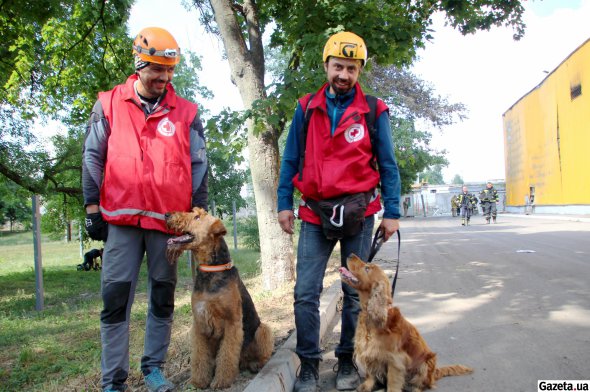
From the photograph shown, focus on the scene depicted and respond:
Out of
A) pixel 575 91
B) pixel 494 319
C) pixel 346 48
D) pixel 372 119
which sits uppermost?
pixel 575 91

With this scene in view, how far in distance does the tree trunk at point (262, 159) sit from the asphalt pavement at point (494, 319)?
1.11 meters

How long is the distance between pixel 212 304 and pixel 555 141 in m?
31.3

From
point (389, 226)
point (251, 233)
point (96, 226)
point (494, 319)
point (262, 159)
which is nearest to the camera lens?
point (96, 226)

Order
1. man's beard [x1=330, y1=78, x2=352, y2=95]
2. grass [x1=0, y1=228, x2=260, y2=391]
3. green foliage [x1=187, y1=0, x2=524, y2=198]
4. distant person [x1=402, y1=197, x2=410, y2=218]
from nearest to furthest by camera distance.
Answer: man's beard [x1=330, y1=78, x2=352, y2=95] → grass [x1=0, y1=228, x2=260, y2=391] → green foliage [x1=187, y1=0, x2=524, y2=198] → distant person [x1=402, y1=197, x2=410, y2=218]

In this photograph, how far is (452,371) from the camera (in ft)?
12.4

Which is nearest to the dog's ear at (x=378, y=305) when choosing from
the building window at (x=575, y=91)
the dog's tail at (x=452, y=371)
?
the dog's tail at (x=452, y=371)

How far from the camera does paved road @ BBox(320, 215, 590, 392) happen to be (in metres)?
3.84

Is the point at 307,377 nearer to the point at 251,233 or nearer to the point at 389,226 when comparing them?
the point at 389,226

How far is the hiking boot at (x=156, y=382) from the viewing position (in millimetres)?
3412

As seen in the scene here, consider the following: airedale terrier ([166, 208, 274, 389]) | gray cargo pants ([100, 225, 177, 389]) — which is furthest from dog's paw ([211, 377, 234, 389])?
gray cargo pants ([100, 225, 177, 389])

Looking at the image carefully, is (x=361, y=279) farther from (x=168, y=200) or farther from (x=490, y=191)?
(x=490, y=191)

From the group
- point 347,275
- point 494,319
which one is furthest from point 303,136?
point 494,319

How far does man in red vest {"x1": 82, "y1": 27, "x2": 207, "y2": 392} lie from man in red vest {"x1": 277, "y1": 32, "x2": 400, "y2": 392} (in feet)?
3.15

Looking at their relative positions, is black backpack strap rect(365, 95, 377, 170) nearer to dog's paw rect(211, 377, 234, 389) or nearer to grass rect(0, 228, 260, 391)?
dog's paw rect(211, 377, 234, 389)
